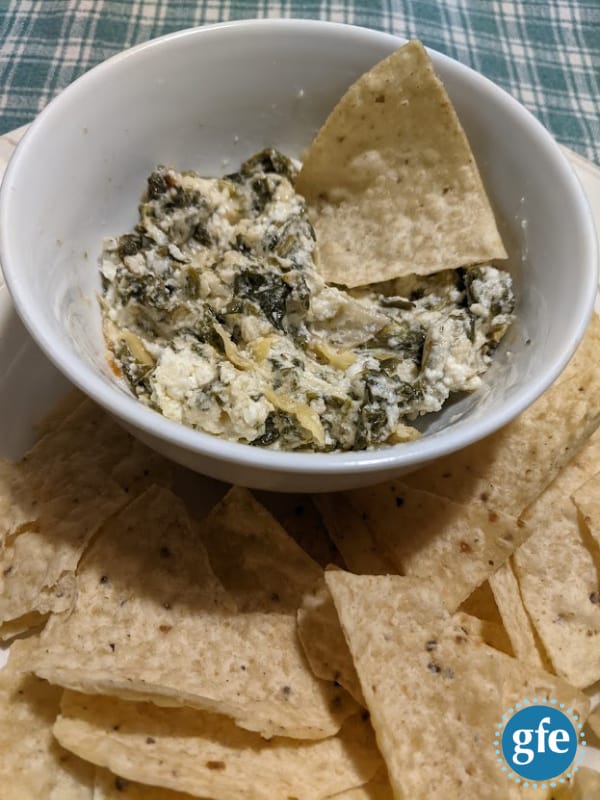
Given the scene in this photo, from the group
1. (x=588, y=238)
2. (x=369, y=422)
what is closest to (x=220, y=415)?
(x=369, y=422)

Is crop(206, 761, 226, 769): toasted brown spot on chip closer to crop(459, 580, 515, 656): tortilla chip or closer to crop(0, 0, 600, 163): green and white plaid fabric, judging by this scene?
crop(459, 580, 515, 656): tortilla chip

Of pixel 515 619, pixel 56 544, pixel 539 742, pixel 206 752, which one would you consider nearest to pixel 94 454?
pixel 56 544

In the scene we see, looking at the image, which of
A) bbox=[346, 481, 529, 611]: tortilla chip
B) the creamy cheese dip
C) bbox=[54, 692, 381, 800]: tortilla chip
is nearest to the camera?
bbox=[54, 692, 381, 800]: tortilla chip

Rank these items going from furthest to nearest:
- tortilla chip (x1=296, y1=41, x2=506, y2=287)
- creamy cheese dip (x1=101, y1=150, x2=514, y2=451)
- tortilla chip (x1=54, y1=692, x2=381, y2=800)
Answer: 1. tortilla chip (x1=296, y1=41, x2=506, y2=287)
2. creamy cheese dip (x1=101, y1=150, x2=514, y2=451)
3. tortilla chip (x1=54, y1=692, x2=381, y2=800)

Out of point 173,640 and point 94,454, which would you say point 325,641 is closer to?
point 173,640

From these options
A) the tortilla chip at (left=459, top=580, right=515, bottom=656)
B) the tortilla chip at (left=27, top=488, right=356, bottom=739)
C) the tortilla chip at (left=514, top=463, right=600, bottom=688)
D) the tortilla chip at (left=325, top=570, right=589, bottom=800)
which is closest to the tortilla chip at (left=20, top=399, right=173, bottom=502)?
the tortilla chip at (left=27, top=488, right=356, bottom=739)

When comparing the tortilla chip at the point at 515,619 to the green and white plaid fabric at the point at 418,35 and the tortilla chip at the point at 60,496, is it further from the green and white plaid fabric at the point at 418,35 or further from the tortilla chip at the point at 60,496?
the green and white plaid fabric at the point at 418,35

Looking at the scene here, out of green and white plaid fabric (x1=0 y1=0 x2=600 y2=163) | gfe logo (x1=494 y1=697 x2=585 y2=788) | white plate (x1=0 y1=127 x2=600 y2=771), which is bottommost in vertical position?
gfe logo (x1=494 y1=697 x2=585 y2=788)
